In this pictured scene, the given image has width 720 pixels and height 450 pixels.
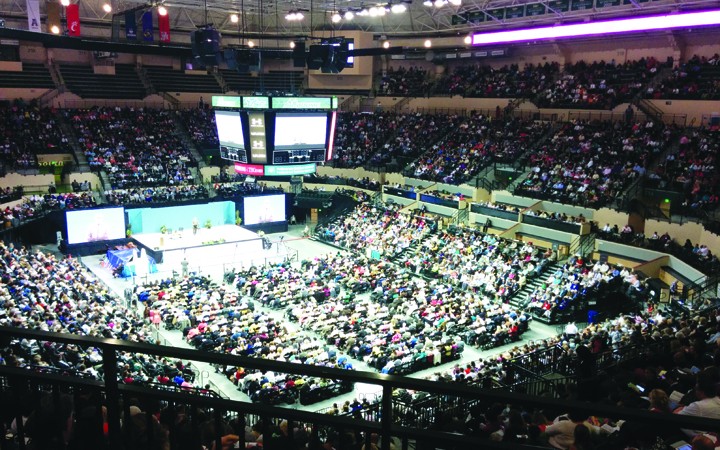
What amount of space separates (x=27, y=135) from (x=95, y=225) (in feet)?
32.3

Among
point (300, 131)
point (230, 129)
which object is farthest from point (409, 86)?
point (230, 129)

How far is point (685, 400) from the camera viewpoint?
22.2 feet

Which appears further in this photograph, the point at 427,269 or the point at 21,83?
the point at 21,83

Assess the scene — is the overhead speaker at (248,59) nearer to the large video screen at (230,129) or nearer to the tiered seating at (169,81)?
the large video screen at (230,129)

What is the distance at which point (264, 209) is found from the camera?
39.6 m

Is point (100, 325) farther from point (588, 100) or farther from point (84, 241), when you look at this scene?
point (588, 100)

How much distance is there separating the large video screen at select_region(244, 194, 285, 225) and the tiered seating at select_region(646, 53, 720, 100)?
77.4ft

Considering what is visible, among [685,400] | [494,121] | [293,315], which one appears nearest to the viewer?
[685,400]

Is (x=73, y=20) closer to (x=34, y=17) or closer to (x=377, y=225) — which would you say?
(x=34, y=17)

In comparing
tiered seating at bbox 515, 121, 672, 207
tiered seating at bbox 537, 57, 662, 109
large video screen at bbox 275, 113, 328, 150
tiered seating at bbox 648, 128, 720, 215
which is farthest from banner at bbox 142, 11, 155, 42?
tiered seating at bbox 648, 128, 720, 215

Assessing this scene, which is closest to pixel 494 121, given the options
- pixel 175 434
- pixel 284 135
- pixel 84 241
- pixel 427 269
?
pixel 427 269

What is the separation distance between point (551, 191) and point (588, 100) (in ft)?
30.6

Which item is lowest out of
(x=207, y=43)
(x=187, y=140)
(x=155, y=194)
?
(x=155, y=194)

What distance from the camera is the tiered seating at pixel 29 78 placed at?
137ft
